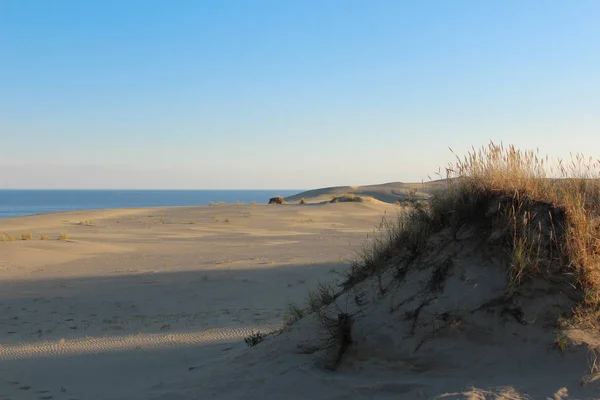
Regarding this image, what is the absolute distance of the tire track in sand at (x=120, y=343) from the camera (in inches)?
302

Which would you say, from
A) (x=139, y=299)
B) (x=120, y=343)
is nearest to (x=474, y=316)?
(x=120, y=343)

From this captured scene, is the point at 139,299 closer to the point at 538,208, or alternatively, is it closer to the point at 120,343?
the point at 120,343

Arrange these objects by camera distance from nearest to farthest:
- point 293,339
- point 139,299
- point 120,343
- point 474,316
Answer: point 474,316 → point 293,339 → point 120,343 → point 139,299

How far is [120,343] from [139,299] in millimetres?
3644

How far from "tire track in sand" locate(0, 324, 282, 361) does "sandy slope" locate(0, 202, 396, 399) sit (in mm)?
15

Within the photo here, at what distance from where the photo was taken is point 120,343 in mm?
8172

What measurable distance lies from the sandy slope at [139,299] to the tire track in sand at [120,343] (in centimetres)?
2

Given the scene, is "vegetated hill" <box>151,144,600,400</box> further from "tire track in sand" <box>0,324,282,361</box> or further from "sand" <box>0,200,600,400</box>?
"tire track in sand" <box>0,324,282,361</box>

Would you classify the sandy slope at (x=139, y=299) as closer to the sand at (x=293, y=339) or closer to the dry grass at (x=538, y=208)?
the sand at (x=293, y=339)

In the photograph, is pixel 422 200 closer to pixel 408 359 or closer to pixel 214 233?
pixel 408 359

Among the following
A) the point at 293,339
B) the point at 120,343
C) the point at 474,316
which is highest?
the point at 474,316

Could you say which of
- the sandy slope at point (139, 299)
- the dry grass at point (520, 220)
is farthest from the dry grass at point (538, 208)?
the sandy slope at point (139, 299)

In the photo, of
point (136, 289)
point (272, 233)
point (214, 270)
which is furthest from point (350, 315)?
point (272, 233)

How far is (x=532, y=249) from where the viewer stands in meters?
5.61
